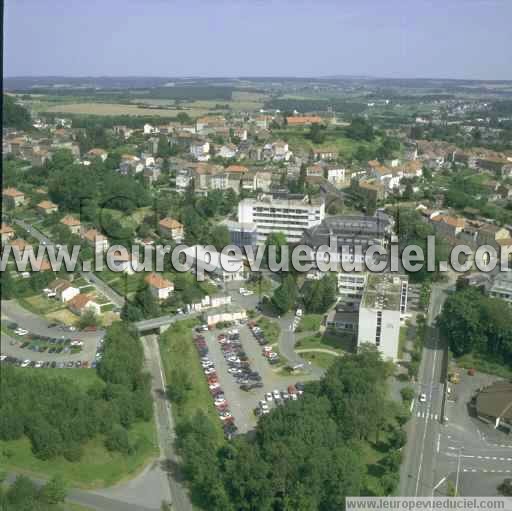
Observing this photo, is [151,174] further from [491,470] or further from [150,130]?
[491,470]

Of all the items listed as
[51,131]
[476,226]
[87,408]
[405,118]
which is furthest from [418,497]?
[405,118]

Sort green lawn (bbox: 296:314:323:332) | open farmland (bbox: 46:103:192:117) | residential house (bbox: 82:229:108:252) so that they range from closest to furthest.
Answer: green lawn (bbox: 296:314:323:332), residential house (bbox: 82:229:108:252), open farmland (bbox: 46:103:192:117)

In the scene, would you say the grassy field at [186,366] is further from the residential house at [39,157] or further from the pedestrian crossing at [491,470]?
the residential house at [39,157]

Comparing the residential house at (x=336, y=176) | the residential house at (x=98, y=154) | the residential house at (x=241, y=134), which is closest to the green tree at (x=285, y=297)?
the residential house at (x=336, y=176)

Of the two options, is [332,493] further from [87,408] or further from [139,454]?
[87,408]

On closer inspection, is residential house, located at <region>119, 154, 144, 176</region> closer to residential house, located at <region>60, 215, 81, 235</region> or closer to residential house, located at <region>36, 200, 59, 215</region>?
residential house, located at <region>36, 200, 59, 215</region>

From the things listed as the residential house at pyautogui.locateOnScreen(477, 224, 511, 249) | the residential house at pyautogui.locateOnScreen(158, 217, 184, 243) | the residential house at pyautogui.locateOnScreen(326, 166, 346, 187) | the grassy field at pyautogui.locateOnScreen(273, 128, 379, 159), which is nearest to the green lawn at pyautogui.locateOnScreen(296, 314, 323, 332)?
the residential house at pyautogui.locateOnScreen(158, 217, 184, 243)

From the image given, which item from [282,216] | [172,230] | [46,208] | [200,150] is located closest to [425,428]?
[282,216]
